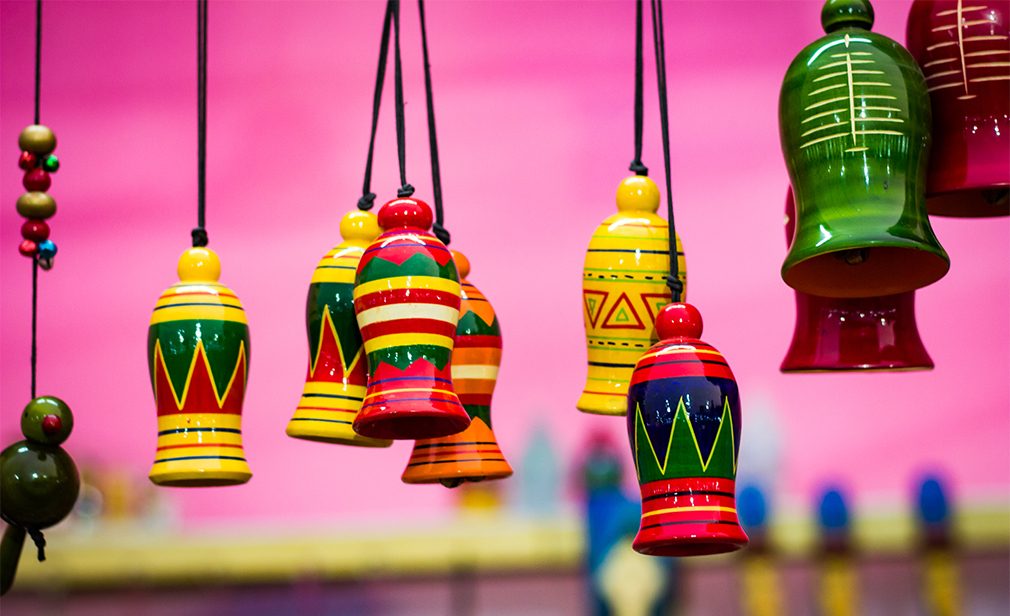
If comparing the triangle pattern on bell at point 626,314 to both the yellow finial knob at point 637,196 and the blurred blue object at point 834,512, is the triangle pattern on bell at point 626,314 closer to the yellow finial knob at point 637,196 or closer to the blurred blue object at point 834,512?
the yellow finial knob at point 637,196

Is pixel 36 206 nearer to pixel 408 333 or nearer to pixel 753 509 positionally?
pixel 408 333

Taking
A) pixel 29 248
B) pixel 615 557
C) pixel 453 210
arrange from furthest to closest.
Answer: pixel 453 210 → pixel 615 557 → pixel 29 248

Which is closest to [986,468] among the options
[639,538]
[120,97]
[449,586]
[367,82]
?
[449,586]

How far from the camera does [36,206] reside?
1.39 metres

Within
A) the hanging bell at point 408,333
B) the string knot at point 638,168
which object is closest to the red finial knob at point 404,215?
the hanging bell at point 408,333

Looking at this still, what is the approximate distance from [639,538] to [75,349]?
1.80 meters

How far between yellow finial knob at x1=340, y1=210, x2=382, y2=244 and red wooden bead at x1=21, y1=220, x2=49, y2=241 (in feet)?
1.03

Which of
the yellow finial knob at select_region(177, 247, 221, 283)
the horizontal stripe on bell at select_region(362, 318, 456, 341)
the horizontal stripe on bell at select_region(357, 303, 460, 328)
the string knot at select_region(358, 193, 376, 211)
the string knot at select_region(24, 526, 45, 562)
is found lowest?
the string knot at select_region(24, 526, 45, 562)

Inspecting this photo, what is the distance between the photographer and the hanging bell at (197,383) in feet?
3.98

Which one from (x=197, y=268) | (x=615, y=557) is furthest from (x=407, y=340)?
(x=615, y=557)

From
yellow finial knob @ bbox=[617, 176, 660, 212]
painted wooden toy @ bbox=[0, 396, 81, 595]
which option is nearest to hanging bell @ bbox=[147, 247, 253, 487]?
painted wooden toy @ bbox=[0, 396, 81, 595]

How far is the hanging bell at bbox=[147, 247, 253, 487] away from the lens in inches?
47.8

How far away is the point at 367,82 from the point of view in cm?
274

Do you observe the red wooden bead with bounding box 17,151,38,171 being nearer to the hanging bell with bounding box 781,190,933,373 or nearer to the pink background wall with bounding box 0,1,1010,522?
the hanging bell with bounding box 781,190,933,373
